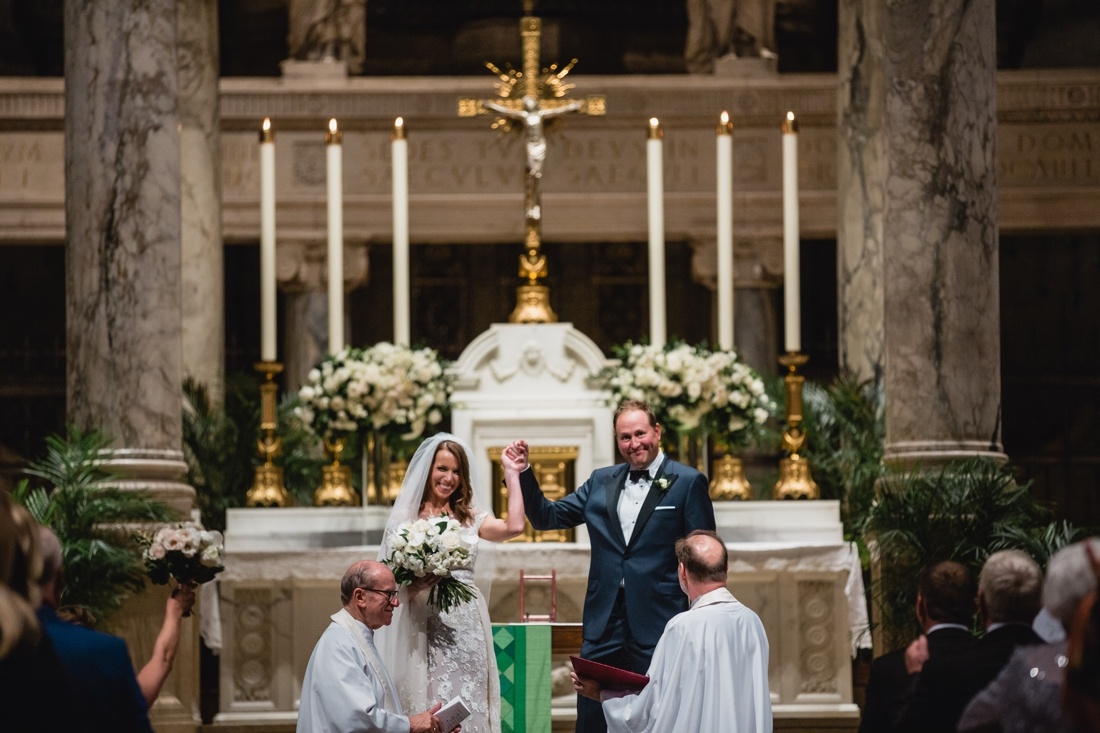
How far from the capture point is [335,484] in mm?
10258

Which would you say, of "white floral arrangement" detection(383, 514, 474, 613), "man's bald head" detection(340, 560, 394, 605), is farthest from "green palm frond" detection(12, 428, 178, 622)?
"man's bald head" detection(340, 560, 394, 605)

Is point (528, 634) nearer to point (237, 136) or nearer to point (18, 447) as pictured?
point (237, 136)

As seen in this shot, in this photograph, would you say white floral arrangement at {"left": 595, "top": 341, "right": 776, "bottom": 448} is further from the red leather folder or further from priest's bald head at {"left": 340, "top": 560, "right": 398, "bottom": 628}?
the red leather folder

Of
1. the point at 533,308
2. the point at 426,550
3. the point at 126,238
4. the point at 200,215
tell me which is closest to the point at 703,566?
the point at 426,550

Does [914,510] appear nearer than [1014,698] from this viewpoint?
No

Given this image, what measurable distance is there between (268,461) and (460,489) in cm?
264

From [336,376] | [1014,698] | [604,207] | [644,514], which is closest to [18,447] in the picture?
[604,207]

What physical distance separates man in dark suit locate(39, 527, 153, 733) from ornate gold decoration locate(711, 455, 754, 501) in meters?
5.82

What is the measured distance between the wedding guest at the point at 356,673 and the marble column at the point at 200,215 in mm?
5833

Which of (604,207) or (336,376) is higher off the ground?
(604,207)

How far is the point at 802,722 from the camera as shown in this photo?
32.3ft

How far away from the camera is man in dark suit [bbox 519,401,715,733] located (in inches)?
300

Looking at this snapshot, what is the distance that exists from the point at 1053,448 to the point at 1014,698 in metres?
14.0

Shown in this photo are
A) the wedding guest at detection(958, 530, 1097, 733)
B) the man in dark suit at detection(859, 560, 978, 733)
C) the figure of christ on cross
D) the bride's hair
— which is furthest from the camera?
the figure of christ on cross
